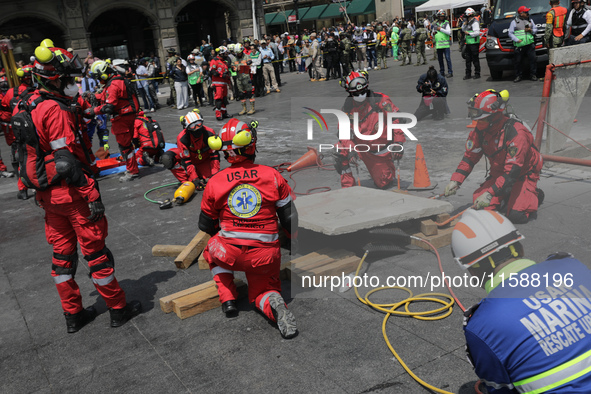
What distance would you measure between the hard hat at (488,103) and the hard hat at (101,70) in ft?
22.3

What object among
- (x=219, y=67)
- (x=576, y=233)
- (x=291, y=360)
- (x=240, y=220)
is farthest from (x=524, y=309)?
(x=219, y=67)

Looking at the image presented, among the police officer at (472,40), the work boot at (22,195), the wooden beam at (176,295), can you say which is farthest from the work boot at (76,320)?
the police officer at (472,40)

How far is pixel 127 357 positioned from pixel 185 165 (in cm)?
483

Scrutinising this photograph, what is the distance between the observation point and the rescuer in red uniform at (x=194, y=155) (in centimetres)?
830

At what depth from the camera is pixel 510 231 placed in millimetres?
2625

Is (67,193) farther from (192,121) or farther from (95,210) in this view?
(192,121)

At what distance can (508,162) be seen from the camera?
18.7 ft

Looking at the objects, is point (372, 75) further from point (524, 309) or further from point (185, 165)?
point (524, 309)

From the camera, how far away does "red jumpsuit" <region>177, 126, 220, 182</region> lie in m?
8.41

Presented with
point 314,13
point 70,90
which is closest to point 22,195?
point 70,90

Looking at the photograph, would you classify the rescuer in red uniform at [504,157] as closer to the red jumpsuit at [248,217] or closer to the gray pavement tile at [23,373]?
the red jumpsuit at [248,217]

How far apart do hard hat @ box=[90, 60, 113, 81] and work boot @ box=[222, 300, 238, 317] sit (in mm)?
6672

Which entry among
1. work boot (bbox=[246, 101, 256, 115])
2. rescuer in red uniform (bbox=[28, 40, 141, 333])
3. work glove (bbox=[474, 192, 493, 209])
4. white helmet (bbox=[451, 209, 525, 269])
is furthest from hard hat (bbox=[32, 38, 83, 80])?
work boot (bbox=[246, 101, 256, 115])

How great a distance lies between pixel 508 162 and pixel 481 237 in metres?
3.42
